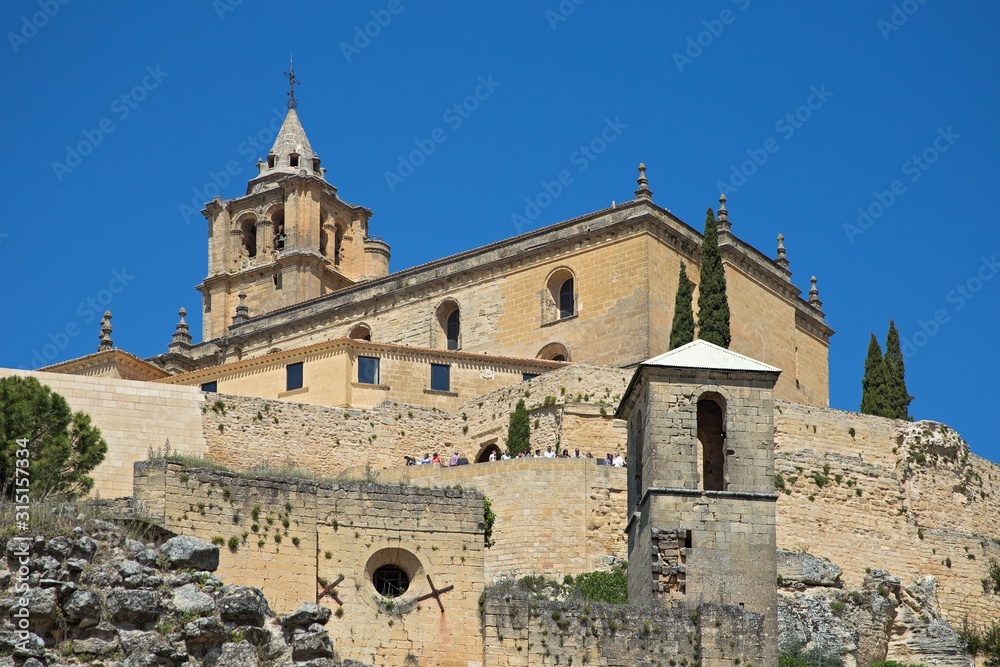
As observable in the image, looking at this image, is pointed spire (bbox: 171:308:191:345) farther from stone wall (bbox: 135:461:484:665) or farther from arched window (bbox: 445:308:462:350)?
stone wall (bbox: 135:461:484:665)

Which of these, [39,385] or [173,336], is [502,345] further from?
[39,385]

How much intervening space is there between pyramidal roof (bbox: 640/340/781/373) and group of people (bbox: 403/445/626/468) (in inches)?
448

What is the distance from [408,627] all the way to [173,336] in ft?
142

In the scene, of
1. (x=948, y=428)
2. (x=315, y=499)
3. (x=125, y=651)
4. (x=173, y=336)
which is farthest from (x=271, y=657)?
(x=173, y=336)

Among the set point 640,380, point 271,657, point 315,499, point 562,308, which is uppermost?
point 562,308

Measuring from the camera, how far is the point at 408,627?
→ 103ft

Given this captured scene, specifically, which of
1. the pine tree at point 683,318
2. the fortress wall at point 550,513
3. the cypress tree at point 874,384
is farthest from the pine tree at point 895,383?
the fortress wall at point 550,513

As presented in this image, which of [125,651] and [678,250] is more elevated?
[678,250]

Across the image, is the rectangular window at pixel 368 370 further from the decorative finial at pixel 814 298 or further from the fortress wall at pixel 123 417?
the decorative finial at pixel 814 298

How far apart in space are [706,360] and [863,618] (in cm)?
1483

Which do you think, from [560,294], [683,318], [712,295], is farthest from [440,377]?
[712,295]

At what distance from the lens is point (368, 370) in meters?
55.1

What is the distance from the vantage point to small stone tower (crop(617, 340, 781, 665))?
1307 inches

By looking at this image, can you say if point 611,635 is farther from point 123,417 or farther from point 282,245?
point 282,245
